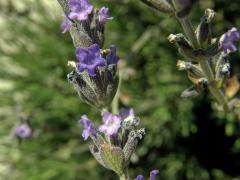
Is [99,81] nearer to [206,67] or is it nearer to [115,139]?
[115,139]

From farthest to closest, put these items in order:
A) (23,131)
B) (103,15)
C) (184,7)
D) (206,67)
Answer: (23,131)
(206,67)
(103,15)
(184,7)

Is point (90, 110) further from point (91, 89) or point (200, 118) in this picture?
point (91, 89)

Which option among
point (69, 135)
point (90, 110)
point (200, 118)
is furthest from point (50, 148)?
point (200, 118)

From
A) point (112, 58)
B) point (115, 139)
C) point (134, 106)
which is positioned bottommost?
point (115, 139)

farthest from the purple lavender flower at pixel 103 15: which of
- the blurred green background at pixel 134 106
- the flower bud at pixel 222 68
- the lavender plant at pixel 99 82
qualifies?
the blurred green background at pixel 134 106

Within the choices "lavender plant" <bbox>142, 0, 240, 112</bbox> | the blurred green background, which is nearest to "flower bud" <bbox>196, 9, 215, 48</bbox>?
"lavender plant" <bbox>142, 0, 240, 112</bbox>

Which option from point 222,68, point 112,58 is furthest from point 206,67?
point 112,58

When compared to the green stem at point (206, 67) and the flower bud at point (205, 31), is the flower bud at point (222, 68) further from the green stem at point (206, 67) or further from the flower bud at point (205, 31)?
the flower bud at point (205, 31)
